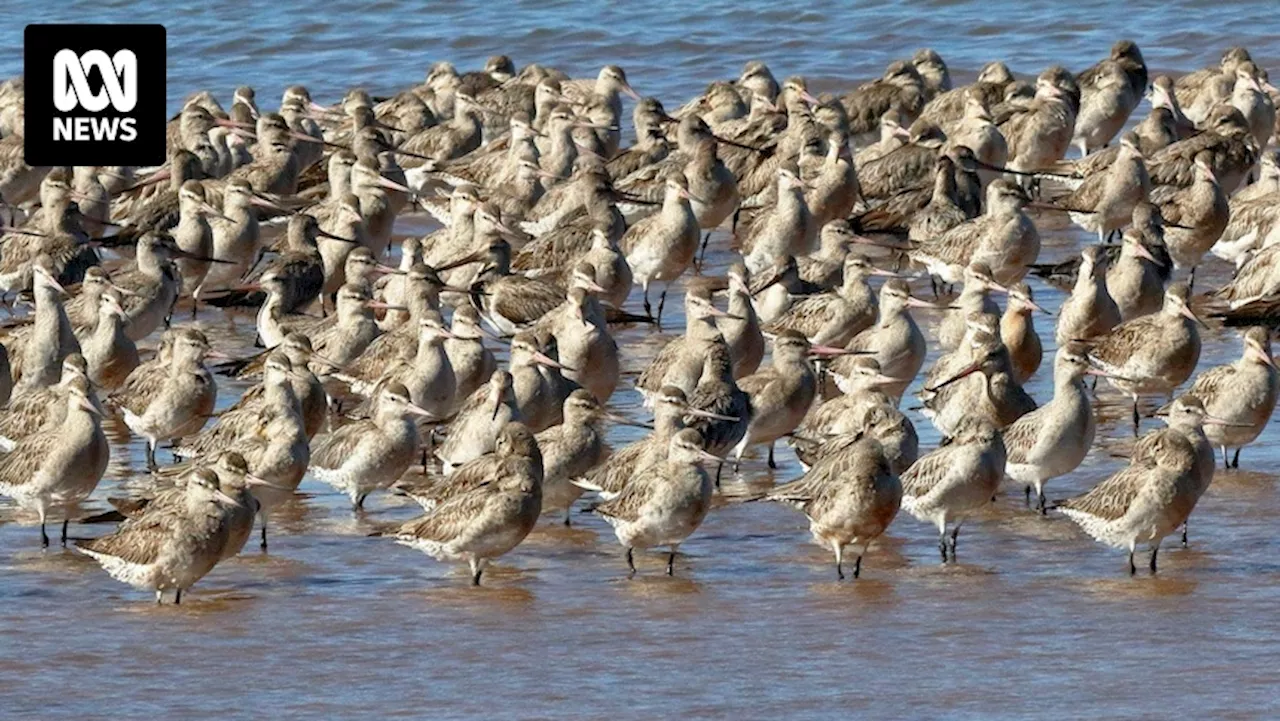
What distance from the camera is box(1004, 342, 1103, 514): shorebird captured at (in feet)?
40.8

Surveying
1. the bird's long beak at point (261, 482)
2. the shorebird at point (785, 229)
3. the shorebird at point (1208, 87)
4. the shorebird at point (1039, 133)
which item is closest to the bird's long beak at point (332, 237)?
the shorebird at point (785, 229)

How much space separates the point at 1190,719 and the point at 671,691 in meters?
1.74

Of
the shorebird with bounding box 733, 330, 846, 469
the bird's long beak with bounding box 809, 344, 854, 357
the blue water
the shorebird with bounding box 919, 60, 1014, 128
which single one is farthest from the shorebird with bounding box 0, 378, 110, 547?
the blue water

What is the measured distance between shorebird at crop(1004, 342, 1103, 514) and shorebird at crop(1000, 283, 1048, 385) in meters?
2.25

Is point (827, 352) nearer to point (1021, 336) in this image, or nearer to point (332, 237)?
point (1021, 336)

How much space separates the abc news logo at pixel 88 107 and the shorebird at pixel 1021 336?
24.5 feet

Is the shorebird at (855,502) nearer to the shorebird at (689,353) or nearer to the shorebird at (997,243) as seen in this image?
the shorebird at (689,353)

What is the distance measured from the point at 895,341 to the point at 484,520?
415 centimetres

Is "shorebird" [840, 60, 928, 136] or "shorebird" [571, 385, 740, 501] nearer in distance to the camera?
"shorebird" [571, 385, 740, 501]

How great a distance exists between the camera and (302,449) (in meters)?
12.5

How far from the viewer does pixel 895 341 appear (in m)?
14.9

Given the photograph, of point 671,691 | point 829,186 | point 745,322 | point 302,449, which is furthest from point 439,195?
point 671,691

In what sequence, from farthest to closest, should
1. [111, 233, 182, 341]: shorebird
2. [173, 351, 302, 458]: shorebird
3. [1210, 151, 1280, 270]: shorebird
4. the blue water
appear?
the blue water, [1210, 151, 1280, 270]: shorebird, [111, 233, 182, 341]: shorebird, [173, 351, 302, 458]: shorebird

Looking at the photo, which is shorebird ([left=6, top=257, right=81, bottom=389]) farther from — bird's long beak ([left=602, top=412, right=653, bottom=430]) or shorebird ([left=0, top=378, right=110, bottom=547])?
bird's long beak ([left=602, top=412, right=653, bottom=430])
